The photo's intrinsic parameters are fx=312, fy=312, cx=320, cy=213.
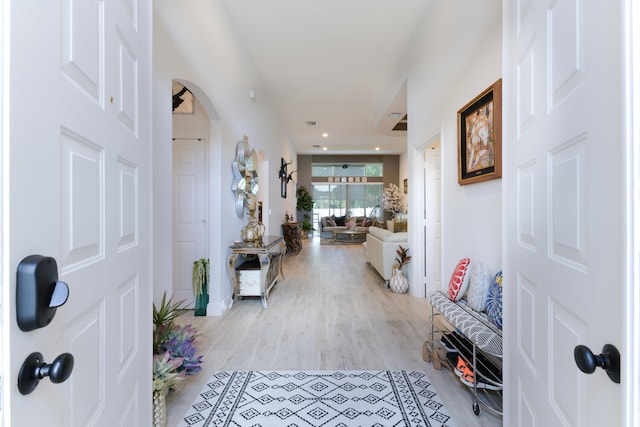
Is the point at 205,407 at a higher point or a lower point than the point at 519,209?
lower

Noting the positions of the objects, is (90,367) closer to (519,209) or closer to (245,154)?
(519,209)

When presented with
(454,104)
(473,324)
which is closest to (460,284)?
(473,324)

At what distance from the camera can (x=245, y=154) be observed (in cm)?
412

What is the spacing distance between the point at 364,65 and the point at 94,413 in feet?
16.4

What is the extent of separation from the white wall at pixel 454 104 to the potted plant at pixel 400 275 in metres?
0.18

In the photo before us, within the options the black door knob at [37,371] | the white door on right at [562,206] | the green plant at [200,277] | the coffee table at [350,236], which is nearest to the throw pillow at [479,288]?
the white door on right at [562,206]

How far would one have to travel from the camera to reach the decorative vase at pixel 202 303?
11.1 feet

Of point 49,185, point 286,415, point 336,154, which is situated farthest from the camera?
point 336,154

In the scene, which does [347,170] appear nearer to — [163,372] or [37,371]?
[163,372]

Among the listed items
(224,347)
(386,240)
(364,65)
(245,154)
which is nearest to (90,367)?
(224,347)

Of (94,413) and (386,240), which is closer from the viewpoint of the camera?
(94,413)

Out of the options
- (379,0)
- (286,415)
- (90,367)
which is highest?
(379,0)

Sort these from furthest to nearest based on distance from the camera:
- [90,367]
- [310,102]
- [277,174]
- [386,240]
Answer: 1. [277,174]
2. [310,102]
3. [386,240]
4. [90,367]

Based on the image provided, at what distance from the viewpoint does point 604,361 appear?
0.54 m
